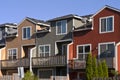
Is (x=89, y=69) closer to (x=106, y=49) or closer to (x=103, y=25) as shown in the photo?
(x=106, y=49)

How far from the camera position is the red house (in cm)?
3594

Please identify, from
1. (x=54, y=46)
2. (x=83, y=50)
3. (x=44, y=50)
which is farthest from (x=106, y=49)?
(x=44, y=50)

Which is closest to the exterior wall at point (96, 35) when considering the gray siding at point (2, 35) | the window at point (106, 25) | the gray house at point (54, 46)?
the window at point (106, 25)

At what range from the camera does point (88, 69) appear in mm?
32812

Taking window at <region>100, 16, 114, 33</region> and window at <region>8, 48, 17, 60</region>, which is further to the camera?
window at <region>8, 48, 17, 60</region>

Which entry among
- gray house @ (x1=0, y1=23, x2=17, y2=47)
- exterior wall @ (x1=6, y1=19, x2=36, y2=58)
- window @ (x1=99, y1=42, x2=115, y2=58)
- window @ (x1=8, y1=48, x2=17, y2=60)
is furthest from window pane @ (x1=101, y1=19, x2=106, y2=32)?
gray house @ (x1=0, y1=23, x2=17, y2=47)

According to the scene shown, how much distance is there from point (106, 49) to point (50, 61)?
8.04 m

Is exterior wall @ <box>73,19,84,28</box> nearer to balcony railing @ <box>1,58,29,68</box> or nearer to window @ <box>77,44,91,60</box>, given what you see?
window @ <box>77,44,91,60</box>

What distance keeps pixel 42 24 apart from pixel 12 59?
6.39 meters

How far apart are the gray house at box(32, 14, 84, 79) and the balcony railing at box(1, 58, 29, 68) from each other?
138 cm

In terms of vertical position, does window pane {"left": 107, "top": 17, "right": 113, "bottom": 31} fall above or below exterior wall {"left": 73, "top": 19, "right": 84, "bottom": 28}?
below

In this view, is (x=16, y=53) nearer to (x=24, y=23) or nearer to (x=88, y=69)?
(x=24, y=23)

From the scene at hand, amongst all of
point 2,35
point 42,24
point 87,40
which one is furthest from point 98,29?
point 2,35

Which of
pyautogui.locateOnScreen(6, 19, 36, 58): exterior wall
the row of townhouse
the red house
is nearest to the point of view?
the red house
